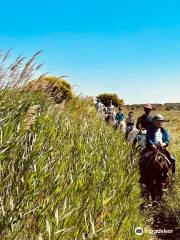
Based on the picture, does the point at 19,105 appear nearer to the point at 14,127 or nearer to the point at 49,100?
the point at 14,127

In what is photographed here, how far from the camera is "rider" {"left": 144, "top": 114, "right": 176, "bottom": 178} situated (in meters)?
12.0

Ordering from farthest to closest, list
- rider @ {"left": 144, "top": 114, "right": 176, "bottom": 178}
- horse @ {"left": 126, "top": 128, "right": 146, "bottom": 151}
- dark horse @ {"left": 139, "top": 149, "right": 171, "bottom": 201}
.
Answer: horse @ {"left": 126, "top": 128, "right": 146, "bottom": 151} → rider @ {"left": 144, "top": 114, "right": 176, "bottom": 178} → dark horse @ {"left": 139, "top": 149, "right": 171, "bottom": 201}

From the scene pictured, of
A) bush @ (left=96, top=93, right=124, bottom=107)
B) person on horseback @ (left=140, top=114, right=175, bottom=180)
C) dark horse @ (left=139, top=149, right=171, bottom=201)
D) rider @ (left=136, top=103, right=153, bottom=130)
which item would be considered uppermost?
bush @ (left=96, top=93, right=124, bottom=107)


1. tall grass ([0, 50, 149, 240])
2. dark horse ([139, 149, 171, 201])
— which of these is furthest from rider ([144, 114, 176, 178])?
tall grass ([0, 50, 149, 240])

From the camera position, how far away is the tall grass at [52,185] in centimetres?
358

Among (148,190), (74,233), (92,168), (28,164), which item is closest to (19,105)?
(92,168)

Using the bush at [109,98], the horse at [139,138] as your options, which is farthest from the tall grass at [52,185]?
the bush at [109,98]

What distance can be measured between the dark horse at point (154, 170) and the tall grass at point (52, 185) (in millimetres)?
3540

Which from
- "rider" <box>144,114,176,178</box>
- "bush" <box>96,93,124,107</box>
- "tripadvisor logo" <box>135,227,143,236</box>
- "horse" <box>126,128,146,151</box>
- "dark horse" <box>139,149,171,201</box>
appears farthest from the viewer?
"bush" <box>96,93,124,107</box>

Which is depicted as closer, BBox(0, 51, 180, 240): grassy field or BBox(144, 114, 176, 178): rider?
BBox(0, 51, 180, 240): grassy field

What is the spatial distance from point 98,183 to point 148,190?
20.5 ft

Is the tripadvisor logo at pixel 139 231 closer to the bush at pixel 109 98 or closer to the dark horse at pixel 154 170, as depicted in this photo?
the dark horse at pixel 154 170

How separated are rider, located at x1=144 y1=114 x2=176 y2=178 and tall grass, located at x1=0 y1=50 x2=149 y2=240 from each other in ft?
12.3

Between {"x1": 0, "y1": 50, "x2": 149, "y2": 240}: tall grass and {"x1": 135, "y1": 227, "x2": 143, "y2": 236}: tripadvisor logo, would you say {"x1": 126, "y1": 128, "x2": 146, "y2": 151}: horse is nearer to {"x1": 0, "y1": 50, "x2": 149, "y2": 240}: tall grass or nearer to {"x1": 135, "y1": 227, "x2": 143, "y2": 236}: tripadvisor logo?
{"x1": 0, "y1": 50, "x2": 149, "y2": 240}: tall grass
